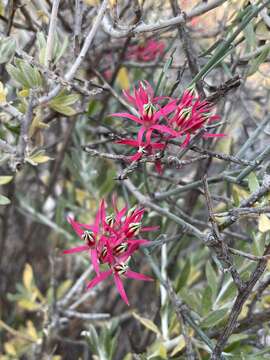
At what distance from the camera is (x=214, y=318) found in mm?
895

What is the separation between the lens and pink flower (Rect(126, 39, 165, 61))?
1.30 m

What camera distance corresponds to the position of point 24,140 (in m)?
0.78

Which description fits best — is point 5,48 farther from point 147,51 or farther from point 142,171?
point 147,51

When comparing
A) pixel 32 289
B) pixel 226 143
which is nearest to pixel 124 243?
pixel 32 289

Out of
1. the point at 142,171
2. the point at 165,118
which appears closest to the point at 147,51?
the point at 142,171

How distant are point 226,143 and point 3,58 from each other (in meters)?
0.79

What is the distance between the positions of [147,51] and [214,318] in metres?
0.68

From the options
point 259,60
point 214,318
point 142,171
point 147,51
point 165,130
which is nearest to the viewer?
point 165,130

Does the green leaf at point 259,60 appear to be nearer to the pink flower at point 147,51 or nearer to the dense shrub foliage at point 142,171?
the dense shrub foliage at point 142,171

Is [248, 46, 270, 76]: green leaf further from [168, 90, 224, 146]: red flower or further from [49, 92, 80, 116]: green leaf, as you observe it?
[49, 92, 80, 116]: green leaf

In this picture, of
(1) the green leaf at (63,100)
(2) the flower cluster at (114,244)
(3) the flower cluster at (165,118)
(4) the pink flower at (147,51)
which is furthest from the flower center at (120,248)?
(4) the pink flower at (147,51)

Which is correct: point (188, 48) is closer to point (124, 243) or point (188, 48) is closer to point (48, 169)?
point (124, 243)

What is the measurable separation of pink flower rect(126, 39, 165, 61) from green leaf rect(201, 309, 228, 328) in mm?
627

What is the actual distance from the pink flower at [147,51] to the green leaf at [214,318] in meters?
0.63
